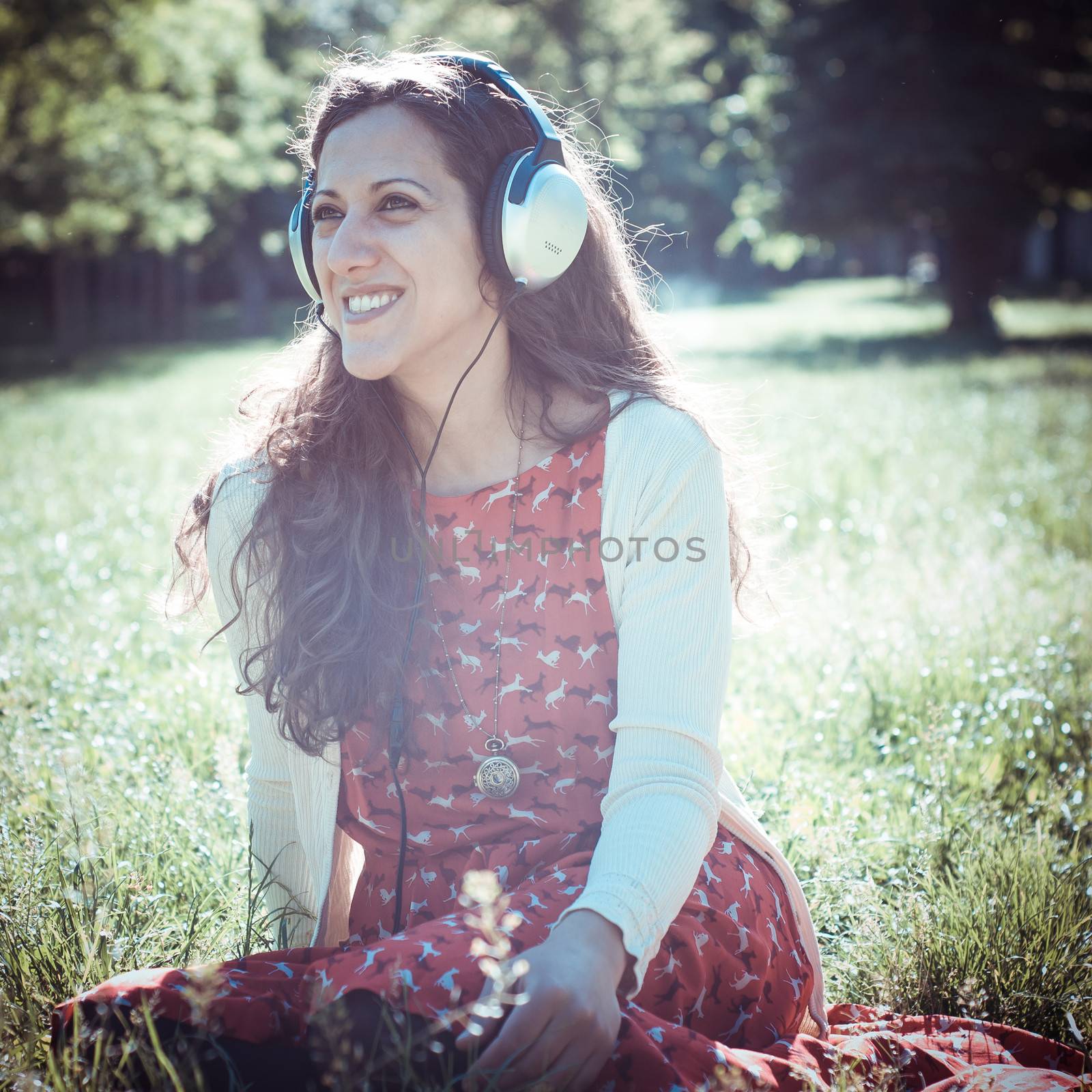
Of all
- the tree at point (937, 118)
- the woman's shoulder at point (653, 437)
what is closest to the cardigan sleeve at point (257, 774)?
the woman's shoulder at point (653, 437)

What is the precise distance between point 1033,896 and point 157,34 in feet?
74.1

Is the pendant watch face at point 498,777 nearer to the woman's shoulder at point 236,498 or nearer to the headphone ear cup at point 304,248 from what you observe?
the woman's shoulder at point 236,498

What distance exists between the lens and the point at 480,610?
2283 millimetres

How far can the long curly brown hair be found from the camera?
2.28 metres

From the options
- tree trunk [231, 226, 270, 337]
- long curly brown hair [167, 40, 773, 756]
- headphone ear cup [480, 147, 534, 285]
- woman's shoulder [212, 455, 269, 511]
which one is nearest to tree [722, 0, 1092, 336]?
tree trunk [231, 226, 270, 337]

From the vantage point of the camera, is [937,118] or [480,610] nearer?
[480,610]

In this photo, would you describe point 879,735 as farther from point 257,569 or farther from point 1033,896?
point 257,569

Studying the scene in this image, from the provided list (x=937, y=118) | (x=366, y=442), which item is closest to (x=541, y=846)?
(x=366, y=442)

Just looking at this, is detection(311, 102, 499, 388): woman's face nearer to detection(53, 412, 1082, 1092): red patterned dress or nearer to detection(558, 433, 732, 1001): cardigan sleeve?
detection(53, 412, 1082, 1092): red patterned dress

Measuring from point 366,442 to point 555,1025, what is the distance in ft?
4.48

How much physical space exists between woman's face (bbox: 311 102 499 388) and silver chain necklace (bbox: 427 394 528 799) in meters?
0.38

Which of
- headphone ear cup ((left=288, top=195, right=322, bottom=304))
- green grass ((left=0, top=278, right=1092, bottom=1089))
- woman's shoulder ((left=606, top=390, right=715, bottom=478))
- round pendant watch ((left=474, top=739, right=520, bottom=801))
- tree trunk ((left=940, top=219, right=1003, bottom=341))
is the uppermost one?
tree trunk ((left=940, top=219, right=1003, bottom=341))

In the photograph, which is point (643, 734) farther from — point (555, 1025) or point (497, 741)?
point (555, 1025)

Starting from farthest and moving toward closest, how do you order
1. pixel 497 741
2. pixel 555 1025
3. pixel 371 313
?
pixel 371 313 → pixel 497 741 → pixel 555 1025
